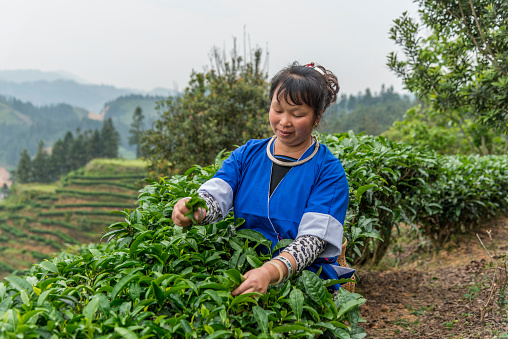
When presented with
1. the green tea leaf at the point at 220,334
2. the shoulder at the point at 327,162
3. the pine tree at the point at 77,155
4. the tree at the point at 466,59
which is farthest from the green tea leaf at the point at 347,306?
the pine tree at the point at 77,155

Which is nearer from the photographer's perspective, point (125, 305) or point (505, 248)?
point (125, 305)

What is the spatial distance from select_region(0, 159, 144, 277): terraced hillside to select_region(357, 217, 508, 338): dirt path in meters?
31.2

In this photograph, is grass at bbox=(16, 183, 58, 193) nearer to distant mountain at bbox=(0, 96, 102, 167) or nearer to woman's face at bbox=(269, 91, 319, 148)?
distant mountain at bbox=(0, 96, 102, 167)

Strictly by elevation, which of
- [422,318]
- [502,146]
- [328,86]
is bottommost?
[422,318]

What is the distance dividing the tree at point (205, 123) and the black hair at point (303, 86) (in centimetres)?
606

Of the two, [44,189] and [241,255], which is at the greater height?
[241,255]

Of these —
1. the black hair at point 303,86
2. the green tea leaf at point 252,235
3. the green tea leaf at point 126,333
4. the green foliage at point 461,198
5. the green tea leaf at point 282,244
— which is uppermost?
the black hair at point 303,86

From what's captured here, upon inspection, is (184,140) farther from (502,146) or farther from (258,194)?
(502,146)

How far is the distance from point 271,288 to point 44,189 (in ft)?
157

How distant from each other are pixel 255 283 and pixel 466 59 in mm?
2839

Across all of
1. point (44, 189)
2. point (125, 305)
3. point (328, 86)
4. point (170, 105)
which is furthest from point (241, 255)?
point (44, 189)

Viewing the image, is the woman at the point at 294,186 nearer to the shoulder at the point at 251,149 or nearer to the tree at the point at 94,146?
the shoulder at the point at 251,149

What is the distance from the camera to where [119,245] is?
1.62 metres

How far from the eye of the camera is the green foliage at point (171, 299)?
106 centimetres
